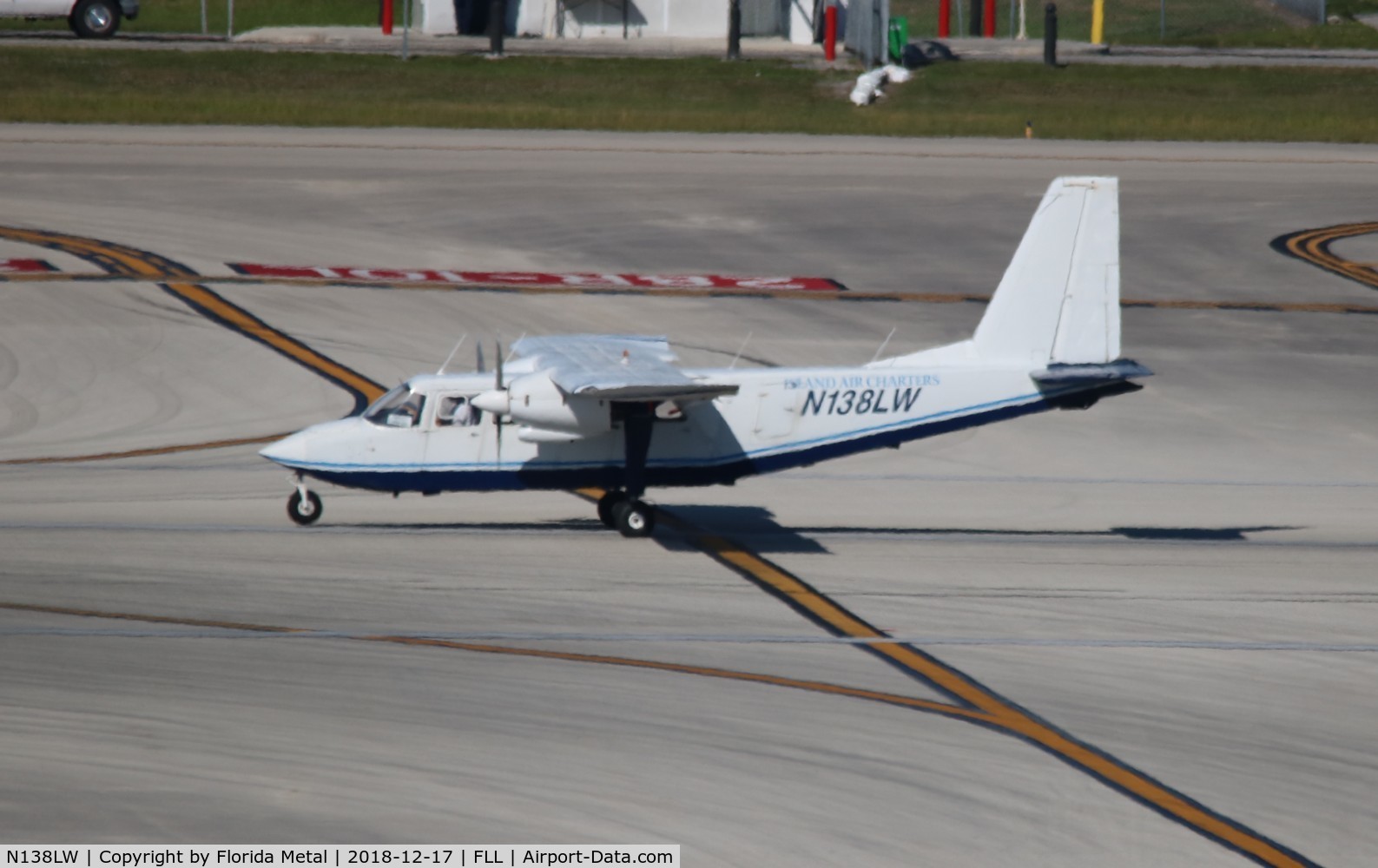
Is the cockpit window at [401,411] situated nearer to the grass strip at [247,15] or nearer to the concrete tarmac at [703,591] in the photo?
the concrete tarmac at [703,591]

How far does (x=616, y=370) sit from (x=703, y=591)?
10.8 feet

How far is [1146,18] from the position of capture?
89438 millimetres

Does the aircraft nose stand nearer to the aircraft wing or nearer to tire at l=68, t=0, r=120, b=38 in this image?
the aircraft wing

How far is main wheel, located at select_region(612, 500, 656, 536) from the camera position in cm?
2361

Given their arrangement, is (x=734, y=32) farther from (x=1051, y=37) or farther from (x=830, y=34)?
(x=1051, y=37)

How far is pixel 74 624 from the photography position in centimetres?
1900

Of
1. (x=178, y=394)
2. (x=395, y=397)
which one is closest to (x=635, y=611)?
(x=395, y=397)

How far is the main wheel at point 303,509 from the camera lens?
78.4 ft

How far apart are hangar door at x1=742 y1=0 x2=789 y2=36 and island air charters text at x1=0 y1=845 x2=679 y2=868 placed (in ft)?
208

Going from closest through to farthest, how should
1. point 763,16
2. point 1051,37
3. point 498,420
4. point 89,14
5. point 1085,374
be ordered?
point 498,420
point 1085,374
point 1051,37
point 89,14
point 763,16

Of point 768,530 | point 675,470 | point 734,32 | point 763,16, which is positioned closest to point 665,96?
point 734,32

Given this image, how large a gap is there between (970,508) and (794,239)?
19.5m

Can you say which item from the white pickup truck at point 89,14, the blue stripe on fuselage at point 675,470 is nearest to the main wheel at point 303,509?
the blue stripe on fuselage at point 675,470

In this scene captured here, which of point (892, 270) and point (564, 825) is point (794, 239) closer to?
point (892, 270)
